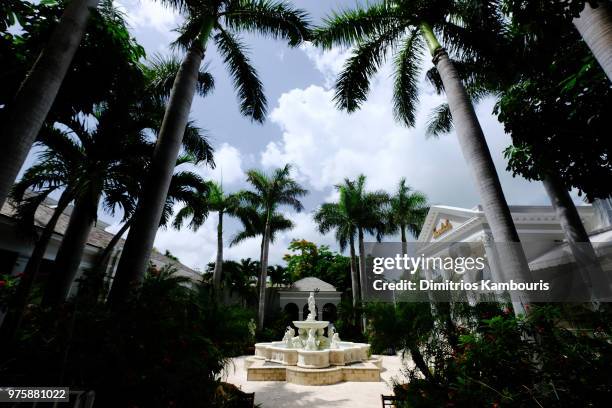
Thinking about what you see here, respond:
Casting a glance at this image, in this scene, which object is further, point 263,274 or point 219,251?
point 263,274

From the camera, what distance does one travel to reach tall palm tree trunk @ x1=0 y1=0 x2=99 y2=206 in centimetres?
374

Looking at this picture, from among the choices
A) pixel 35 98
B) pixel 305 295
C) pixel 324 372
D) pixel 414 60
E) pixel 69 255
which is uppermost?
pixel 414 60

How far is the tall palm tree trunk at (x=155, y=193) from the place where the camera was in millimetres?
5320

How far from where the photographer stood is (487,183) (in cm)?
624

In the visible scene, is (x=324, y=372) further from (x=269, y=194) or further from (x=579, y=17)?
(x=269, y=194)

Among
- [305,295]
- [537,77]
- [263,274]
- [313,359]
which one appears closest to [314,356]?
[313,359]

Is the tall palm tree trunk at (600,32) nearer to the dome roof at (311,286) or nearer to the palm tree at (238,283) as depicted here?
the palm tree at (238,283)

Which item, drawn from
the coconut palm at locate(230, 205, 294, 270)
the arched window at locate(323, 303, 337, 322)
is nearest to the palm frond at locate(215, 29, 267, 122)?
the coconut palm at locate(230, 205, 294, 270)

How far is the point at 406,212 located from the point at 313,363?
20.7 meters

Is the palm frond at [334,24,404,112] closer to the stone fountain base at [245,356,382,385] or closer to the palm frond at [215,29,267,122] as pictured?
the palm frond at [215,29,267,122]

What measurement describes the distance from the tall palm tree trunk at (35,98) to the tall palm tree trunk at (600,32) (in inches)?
301

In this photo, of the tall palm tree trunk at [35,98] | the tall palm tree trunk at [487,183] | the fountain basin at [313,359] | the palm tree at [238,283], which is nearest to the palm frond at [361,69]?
the tall palm tree trunk at [487,183]

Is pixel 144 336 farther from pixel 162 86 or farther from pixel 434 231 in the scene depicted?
pixel 434 231

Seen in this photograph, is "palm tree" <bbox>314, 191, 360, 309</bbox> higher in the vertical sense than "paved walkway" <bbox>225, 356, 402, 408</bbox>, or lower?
higher
